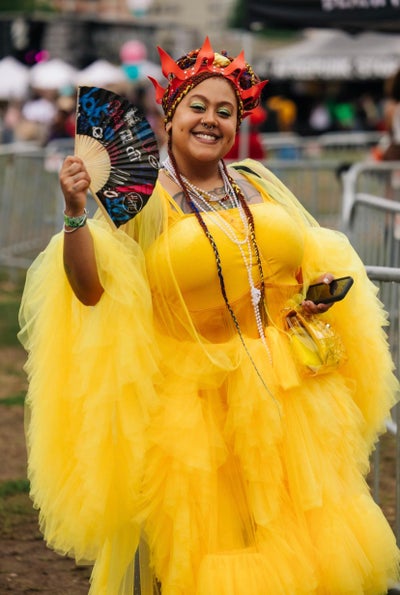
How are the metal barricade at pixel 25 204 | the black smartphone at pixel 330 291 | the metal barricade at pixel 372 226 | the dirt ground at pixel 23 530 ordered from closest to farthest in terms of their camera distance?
1. the black smartphone at pixel 330 291
2. the dirt ground at pixel 23 530
3. the metal barricade at pixel 372 226
4. the metal barricade at pixel 25 204

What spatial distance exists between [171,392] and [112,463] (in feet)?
1.04

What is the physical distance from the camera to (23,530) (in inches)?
241

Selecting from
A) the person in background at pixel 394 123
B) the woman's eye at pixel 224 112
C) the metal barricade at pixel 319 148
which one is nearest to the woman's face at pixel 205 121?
the woman's eye at pixel 224 112

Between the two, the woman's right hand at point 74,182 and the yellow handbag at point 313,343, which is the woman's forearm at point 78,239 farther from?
the yellow handbag at point 313,343

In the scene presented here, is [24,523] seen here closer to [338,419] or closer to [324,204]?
[338,419]

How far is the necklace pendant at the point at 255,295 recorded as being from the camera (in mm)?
4211

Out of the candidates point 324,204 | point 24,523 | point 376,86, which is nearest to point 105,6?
point 376,86

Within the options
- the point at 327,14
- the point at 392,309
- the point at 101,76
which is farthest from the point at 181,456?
the point at 101,76

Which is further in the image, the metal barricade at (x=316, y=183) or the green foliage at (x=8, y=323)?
the metal barricade at (x=316, y=183)

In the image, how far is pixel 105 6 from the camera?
244 ft

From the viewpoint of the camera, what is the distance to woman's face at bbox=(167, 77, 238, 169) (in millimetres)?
4199

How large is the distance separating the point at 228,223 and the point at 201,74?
1.74 ft

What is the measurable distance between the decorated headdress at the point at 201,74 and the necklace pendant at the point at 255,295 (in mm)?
633

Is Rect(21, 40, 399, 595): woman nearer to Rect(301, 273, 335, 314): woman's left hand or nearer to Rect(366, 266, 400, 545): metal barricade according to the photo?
Rect(301, 273, 335, 314): woman's left hand
